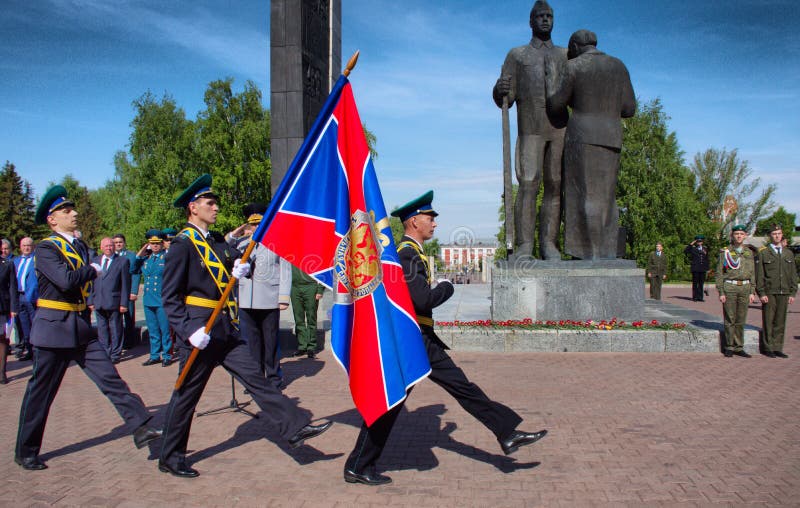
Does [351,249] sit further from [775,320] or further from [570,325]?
[775,320]

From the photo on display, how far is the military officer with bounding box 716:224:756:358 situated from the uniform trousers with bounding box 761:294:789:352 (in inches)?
9.7

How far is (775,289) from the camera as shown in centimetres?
910

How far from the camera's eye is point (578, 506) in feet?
12.5

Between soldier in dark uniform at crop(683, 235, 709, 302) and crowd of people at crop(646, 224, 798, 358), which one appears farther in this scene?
soldier in dark uniform at crop(683, 235, 709, 302)

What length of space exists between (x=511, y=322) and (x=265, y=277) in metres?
4.82

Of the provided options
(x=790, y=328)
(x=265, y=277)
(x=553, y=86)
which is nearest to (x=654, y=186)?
(x=790, y=328)

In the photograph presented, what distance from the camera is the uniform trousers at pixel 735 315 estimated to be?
9.00 m

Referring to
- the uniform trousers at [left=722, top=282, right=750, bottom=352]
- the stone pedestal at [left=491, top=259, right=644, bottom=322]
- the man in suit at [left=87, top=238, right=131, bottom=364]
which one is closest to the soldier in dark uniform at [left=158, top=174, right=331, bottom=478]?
the man in suit at [left=87, top=238, right=131, bottom=364]

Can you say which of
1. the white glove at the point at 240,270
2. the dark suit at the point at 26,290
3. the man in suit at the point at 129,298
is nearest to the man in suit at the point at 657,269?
the man in suit at the point at 129,298

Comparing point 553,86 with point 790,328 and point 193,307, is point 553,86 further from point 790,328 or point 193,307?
point 193,307

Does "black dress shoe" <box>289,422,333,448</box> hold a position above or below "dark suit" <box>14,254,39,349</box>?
below

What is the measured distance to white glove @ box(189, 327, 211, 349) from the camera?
4.17m

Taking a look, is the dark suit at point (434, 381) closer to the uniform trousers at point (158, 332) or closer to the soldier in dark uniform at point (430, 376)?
the soldier in dark uniform at point (430, 376)

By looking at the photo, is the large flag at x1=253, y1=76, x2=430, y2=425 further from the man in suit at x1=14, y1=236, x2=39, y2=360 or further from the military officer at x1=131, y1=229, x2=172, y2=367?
the man in suit at x1=14, y1=236, x2=39, y2=360
